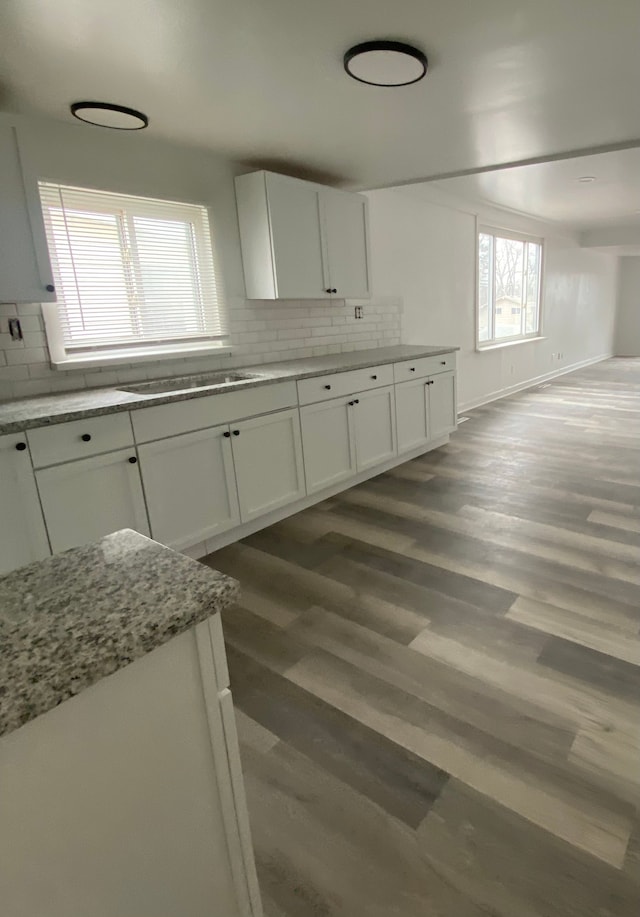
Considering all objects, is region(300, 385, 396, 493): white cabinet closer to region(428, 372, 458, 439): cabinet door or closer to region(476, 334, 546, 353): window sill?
region(428, 372, 458, 439): cabinet door


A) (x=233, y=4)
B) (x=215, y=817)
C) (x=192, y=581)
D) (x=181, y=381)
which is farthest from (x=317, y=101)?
(x=215, y=817)

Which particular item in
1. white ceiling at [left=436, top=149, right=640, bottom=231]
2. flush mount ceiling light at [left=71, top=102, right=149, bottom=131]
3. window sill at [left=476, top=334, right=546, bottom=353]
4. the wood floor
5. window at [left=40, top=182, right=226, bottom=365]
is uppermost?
white ceiling at [left=436, top=149, right=640, bottom=231]

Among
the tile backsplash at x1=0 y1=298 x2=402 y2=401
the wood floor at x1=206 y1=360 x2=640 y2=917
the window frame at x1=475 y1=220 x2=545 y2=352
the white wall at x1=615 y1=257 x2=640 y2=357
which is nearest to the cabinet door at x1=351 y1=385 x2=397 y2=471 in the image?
the wood floor at x1=206 y1=360 x2=640 y2=917

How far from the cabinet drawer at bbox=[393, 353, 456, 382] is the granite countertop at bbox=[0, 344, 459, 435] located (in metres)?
0.09

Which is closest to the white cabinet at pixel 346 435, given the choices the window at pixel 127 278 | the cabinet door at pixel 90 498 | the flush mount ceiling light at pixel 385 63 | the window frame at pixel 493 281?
the window at pixel 127 278

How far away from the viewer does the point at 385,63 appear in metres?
2.12

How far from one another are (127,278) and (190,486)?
129 cm

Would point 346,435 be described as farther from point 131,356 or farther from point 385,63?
point 385,63

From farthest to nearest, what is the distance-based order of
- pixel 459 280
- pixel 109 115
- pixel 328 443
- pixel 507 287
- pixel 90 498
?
pixel 507 287, pixel 459 280, pixel 328 443, pixel 109 115, pixel 90 498

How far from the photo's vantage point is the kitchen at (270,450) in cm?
135

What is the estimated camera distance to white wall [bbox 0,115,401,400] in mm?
2598

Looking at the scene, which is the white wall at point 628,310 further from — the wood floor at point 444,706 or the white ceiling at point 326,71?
the wood floor at point 444,706

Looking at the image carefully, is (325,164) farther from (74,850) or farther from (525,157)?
(74,850)

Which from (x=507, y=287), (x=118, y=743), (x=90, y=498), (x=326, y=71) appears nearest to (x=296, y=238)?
(x=326, y=71)
